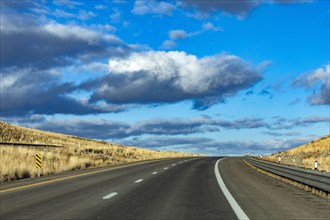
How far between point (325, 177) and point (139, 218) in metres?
6.79

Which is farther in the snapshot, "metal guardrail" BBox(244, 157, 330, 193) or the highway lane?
"metal guardrail" BBox(244, 157, 330, 193)

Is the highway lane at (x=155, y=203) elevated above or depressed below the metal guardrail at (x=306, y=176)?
below

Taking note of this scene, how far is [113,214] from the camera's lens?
10016 millimetres

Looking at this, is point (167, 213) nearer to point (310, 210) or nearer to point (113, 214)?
point (113, 214)

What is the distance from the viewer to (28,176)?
24859 millimetres

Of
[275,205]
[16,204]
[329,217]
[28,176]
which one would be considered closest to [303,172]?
[275,205]

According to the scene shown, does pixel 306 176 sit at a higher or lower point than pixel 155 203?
Answer: higher

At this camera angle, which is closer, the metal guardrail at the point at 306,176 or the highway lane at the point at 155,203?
the highway lane at the point at 155,203

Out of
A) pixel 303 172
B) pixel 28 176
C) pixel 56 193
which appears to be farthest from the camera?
pixel 28 176

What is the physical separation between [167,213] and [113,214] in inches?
44.8

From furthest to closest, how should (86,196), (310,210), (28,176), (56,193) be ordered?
(28,176), (56,193), (86,196), (310,210)

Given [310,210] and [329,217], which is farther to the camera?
[310,210]

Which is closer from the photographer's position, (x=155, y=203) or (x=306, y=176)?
(x=155, y=203)

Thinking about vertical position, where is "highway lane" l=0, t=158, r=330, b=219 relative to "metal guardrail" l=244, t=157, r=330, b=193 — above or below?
below
